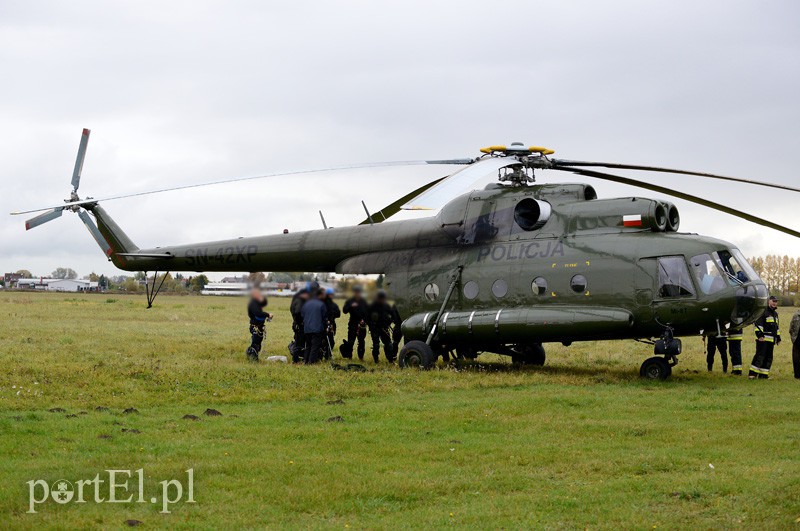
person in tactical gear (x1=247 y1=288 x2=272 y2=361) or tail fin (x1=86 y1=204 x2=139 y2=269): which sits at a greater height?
tail fin (x1=86 y1=204 x2=139 y2=269)

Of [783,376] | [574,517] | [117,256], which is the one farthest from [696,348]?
[574,517]

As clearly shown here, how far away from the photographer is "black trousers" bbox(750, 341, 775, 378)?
18766 mm

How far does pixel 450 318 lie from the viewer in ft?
62.1

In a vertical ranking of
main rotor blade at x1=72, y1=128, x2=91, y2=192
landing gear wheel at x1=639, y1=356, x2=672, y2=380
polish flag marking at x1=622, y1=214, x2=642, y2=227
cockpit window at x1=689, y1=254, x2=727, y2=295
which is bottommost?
landing gear wheel at x1=639, y1=356, x2=672, y2=380

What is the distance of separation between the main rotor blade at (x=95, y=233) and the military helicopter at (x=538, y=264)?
5871 millimetres

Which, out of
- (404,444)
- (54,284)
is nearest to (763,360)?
(404,444)

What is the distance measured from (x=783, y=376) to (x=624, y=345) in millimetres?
8186

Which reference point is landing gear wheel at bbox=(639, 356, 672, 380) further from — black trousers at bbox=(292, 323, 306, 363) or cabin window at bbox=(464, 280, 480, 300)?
black trousers at bbox=(292, 323, 306, 363)

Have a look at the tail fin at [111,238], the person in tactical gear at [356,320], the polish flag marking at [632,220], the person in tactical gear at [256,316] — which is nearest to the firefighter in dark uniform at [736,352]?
the polish flag marking at [632,220]

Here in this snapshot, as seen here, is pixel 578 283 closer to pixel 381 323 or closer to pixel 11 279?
pixel 381 323

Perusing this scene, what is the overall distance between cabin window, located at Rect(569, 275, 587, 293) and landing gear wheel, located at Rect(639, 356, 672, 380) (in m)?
2.15

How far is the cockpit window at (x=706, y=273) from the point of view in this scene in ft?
54.2

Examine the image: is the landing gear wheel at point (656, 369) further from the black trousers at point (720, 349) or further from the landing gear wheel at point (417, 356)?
the landing gear wheel at point (417, 356)

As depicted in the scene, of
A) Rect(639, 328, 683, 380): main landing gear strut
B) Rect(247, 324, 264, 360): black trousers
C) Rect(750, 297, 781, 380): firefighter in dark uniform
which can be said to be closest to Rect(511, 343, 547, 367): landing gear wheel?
Rect(639, 328, 683, 380): main landing gear strut
